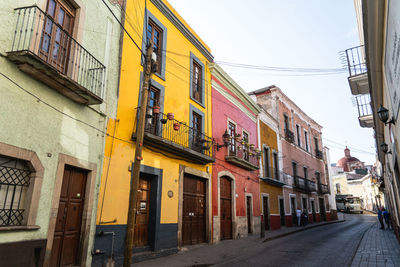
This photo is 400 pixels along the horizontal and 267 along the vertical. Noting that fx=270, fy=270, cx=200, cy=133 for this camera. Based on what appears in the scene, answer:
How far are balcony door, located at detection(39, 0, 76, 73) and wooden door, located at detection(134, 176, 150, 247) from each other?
469cm

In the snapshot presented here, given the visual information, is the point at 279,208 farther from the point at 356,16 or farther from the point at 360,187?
the point at 360,187

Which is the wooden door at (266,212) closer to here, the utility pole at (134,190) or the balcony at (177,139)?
the balcony at (177,139)

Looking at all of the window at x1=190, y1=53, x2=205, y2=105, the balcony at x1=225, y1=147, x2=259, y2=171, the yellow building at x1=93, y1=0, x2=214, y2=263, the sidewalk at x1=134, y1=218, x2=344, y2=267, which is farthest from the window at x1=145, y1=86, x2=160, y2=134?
the balcony at x1=225, y1=147, x2=259, y2=171

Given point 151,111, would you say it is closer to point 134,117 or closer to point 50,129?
point 134,117

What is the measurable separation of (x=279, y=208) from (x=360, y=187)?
59021 millimetres

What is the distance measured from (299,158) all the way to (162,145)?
65.5 feet

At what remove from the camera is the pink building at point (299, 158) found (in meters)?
23.4

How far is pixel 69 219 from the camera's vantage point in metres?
7.00

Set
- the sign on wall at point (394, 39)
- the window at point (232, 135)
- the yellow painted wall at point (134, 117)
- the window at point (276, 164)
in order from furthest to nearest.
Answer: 1. the window at point (276, 164)
2. the window at point (232, 135)
3. the yellow painted wall at point (134, 117)
4. the sign on wall at point (394, 39)

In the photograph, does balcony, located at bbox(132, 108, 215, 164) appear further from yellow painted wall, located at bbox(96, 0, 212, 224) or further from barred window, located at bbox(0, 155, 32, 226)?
barred window, located at bbox(0, 155, 32, 226)

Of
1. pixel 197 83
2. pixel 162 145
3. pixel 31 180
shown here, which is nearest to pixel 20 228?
pixel 31 180

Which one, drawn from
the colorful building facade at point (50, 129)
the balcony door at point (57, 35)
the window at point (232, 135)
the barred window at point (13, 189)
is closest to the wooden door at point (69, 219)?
the colorful building facade at point (50, 129)

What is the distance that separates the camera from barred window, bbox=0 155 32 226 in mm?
5473

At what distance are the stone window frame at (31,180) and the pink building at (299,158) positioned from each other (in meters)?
17.9
